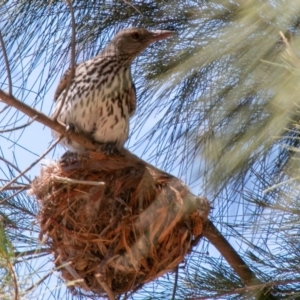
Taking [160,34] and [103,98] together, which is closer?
[160,34]

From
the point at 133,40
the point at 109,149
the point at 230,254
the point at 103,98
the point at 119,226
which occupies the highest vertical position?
the point at 133,40

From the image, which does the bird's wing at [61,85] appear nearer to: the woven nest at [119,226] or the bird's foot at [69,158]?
the bird's foot at [69,158]

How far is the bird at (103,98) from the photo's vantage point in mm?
3771

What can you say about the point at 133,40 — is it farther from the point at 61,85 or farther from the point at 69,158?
the point at 69,158

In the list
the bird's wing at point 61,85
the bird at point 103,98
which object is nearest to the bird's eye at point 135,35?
the bird at point 103,98

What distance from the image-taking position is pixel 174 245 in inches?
140

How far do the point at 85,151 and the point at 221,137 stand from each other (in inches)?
38.7

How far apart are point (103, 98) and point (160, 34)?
511 mm

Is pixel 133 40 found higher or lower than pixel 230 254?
higher

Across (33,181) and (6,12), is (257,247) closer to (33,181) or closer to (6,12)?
(33,181)

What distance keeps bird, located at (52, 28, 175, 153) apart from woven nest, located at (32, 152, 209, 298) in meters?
0.27

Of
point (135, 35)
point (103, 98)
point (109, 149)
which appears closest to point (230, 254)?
point (109, 149)

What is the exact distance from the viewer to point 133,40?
149 inches

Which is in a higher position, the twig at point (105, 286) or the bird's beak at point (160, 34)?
the bird's beak at point (160, 34)
